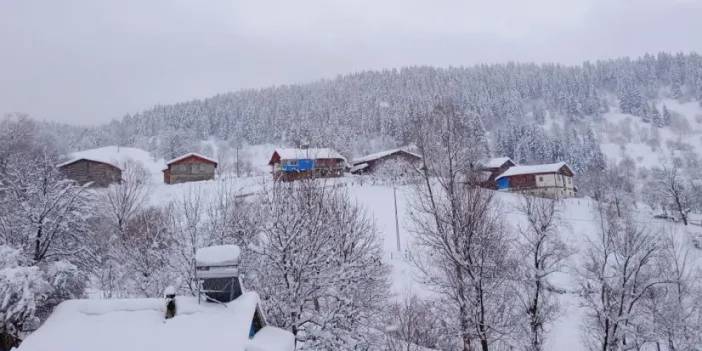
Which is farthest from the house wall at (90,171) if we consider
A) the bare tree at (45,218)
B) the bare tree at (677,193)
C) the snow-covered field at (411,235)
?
the bare tree at (677,193)

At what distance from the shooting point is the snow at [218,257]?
409 inches

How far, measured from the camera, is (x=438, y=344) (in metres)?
20.1

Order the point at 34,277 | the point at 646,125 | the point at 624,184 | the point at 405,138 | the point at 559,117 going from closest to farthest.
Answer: the point at 34,277
the point at 405,138
the point at 624,184
the point at 646,125
the point at 559,117

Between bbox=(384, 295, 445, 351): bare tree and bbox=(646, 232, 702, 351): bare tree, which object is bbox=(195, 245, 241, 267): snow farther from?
bbox=(646, 232, 702, 351): bare tree

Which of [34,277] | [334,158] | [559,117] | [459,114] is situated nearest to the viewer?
[34,277]

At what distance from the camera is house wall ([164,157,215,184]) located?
63.2 m

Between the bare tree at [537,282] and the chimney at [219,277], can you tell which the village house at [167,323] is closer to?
the chimney at [219,277]

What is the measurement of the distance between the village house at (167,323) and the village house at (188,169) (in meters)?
56.5

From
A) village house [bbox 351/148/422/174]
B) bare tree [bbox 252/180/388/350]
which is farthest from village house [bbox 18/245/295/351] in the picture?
village house [bbox 351/148/422/174]

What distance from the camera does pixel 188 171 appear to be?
63750 millimetres

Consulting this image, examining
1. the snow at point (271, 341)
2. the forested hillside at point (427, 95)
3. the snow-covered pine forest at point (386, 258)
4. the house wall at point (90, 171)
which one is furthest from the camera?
the forested hillside at point (427, 95)

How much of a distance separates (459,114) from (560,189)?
182 feet

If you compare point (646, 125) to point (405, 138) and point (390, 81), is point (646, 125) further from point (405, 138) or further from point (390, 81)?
point (405, 138)

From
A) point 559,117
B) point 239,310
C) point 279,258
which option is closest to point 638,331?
point 279,258
